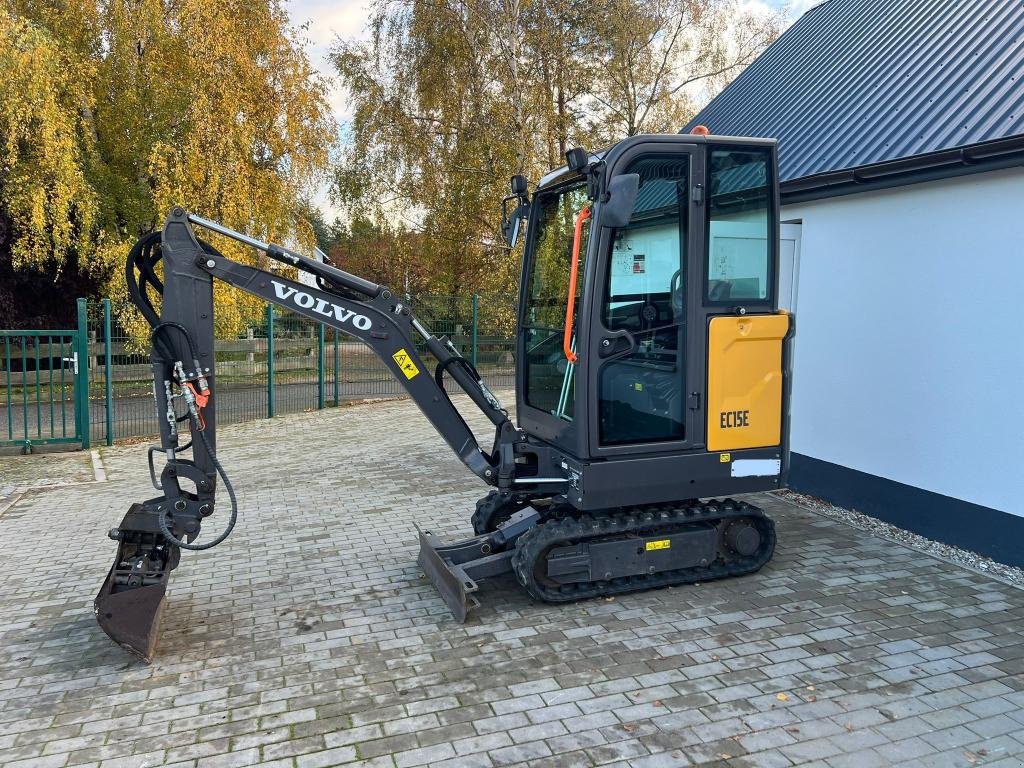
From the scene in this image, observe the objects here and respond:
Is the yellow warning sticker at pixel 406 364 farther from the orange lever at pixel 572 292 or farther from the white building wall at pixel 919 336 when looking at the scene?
the white building wall at pixel 919 336

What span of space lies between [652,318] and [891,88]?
487 centimetres

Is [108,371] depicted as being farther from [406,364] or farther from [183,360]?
[406,364]

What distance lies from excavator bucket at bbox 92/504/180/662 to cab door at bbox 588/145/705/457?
2647 millimetres

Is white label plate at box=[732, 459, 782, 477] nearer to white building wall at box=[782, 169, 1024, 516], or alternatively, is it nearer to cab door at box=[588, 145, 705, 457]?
cab door at box=[588, 145, 705, 457]

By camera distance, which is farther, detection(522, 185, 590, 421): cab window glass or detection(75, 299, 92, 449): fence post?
detection(75, 299, 92, 449): fence post

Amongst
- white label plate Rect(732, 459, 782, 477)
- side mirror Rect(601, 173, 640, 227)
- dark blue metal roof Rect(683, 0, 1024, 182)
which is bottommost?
white label plate Rect(732, 459, 782, 477)

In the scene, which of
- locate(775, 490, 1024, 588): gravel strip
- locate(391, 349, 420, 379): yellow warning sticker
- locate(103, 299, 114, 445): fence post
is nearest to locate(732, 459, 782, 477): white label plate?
locate(775, 490, 1024, 588): gravel strip

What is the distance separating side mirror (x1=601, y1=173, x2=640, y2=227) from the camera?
14.5 feet

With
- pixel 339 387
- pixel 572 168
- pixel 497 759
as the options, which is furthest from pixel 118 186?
pixel 497 759

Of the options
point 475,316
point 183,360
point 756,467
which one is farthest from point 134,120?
point 756,467

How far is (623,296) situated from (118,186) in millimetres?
13790

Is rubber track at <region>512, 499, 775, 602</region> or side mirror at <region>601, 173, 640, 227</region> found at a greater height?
side mirror at <region>601, 173, 640, 227</region>

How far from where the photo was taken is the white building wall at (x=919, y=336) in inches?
223

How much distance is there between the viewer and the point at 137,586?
14.1 feet
